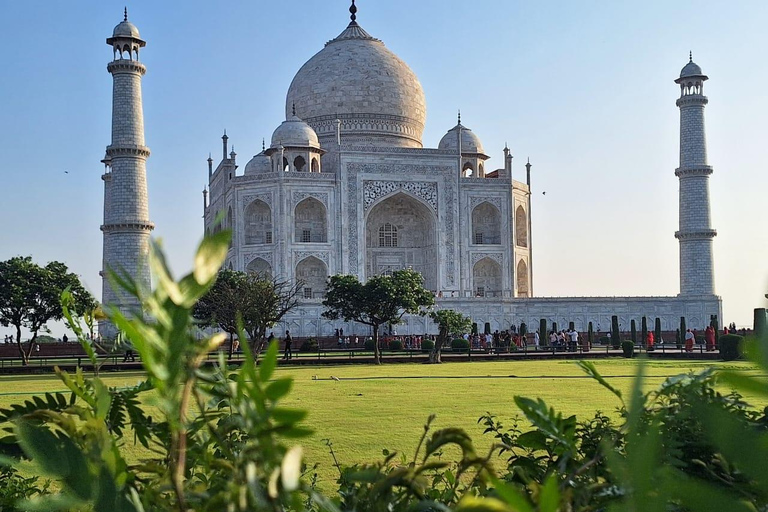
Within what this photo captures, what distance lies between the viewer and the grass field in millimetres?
4973

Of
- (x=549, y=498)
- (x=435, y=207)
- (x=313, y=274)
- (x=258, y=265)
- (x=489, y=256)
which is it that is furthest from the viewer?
(x=489, y=256)

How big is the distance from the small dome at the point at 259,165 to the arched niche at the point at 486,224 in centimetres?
642

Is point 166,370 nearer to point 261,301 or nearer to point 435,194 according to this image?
point 261,301

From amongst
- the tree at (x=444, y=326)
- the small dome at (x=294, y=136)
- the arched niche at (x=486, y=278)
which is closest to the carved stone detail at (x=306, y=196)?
the small dome at (x=294, y=136)

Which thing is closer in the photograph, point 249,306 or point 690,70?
point 249,306

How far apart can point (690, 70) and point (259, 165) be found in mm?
12952

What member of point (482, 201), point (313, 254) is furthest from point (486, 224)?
point (313, 254)

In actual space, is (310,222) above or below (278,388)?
above

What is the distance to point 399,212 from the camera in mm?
28125

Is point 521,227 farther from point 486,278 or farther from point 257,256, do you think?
point 257,256

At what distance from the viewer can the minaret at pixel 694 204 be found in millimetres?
25750

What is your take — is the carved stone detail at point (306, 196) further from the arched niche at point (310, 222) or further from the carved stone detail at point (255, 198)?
the carved stone detail at point (255, 198)

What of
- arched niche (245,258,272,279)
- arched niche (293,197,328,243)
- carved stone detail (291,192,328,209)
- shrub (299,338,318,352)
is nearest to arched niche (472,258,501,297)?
arched niche (293,197,328,243)

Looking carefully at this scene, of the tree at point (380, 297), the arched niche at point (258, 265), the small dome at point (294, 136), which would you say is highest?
the small dome at point (294, 136)
